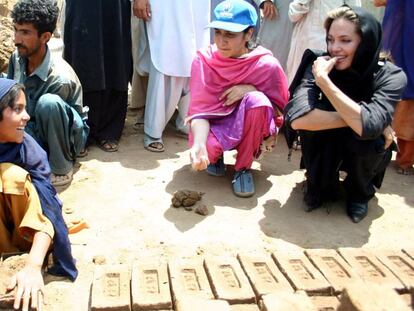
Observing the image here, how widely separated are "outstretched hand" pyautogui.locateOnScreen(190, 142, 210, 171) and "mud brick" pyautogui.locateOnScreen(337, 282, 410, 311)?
2035 millimetres

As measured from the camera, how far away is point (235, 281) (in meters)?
2.47

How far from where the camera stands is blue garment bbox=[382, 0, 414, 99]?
4.28m

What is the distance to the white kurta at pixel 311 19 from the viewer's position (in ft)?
14.8

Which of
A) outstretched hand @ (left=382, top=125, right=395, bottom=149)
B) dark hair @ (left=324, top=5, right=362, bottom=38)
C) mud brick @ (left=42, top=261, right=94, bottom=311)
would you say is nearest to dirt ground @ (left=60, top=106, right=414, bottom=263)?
mud brick @ (left=42, top=261, right=94, bottom=311)

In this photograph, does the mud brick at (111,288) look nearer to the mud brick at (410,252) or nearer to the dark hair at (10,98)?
the dark hair at (10,98)

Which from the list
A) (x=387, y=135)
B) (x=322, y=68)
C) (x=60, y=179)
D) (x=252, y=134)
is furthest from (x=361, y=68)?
(x=60, y=179)

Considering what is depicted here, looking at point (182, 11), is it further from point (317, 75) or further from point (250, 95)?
point (317, 75)

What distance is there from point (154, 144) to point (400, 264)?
2434 millimetres

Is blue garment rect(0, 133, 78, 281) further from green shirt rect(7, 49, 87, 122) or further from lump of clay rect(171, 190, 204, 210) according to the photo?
green shirt rect(7, 49, 87, 122)

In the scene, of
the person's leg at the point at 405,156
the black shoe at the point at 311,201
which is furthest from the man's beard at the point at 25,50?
the person's leg at the point at 405,156

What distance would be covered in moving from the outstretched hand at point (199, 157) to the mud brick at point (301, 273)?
3.50ft

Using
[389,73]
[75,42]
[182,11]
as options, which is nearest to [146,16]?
[182,11]

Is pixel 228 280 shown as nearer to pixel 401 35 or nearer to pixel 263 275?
pixel 263 275

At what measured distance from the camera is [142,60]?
15.8ft
